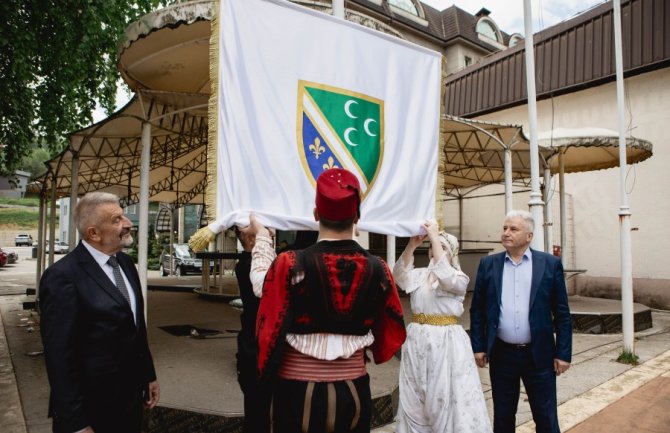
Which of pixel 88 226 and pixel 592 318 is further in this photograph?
pixel 592 318

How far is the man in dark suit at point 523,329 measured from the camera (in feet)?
10.3

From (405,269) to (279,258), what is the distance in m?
1.47

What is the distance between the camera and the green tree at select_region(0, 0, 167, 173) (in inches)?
223

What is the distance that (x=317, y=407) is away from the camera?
6.09 ft

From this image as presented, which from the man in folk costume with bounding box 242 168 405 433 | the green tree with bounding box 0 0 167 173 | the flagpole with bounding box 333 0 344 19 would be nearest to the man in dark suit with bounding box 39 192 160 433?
the man in folk costume with bounding box 242 168 405 433

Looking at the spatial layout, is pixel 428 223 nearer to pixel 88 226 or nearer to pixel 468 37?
pixel 88 226

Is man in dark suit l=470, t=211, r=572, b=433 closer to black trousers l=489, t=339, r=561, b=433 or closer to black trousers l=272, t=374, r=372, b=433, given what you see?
black trousers l=489, t=339, r=561, b=433

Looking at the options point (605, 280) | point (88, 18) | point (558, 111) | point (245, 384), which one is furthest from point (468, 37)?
point (245, 384)

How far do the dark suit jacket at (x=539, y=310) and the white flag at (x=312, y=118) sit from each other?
755 mm

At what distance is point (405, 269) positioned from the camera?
3.17 meters

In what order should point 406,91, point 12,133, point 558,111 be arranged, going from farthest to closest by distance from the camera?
point 558,111, point 12,133, point 406,91

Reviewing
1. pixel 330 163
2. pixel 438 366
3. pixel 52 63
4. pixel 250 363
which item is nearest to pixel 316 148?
pixel 330 163

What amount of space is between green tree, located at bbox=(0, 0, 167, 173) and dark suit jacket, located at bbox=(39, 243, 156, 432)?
439 cm

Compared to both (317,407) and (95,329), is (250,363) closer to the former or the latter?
(95,329)
